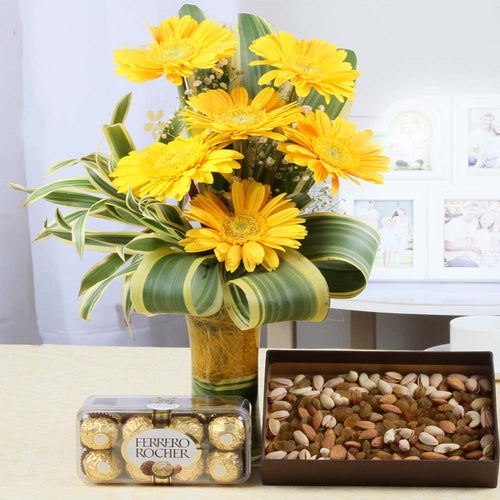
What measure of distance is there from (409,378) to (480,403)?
0.08 m

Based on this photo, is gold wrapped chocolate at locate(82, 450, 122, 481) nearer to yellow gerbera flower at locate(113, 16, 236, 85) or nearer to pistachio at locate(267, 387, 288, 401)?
pistachio at locate(267, 387, 288, 401)

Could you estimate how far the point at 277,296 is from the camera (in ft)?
2.28

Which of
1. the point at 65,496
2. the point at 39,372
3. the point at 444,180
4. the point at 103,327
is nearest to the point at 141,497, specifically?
the point at 65,496

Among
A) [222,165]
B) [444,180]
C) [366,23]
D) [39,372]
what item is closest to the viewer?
[222,165]

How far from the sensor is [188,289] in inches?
27.4

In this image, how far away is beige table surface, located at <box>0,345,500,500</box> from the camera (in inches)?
28.8

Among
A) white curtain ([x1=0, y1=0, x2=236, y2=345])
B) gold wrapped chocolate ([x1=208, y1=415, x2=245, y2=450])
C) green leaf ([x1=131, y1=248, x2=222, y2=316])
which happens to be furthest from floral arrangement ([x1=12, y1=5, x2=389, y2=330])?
white curtain ([x1=0, y1=0, x2=236, y2=345])

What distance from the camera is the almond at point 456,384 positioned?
79 cm

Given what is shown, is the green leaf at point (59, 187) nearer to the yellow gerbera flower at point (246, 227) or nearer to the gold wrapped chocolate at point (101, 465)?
the yellow gerbera flower at point (246, 227)

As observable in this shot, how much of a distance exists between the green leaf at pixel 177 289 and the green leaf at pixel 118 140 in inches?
5.7

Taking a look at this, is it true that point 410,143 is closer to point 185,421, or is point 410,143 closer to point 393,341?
point 393,341

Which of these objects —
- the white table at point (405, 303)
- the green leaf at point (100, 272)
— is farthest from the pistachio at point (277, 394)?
the white table at point (405, 303)

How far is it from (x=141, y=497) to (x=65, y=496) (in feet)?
0.26

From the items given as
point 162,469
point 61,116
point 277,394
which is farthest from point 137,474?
point 61,116
